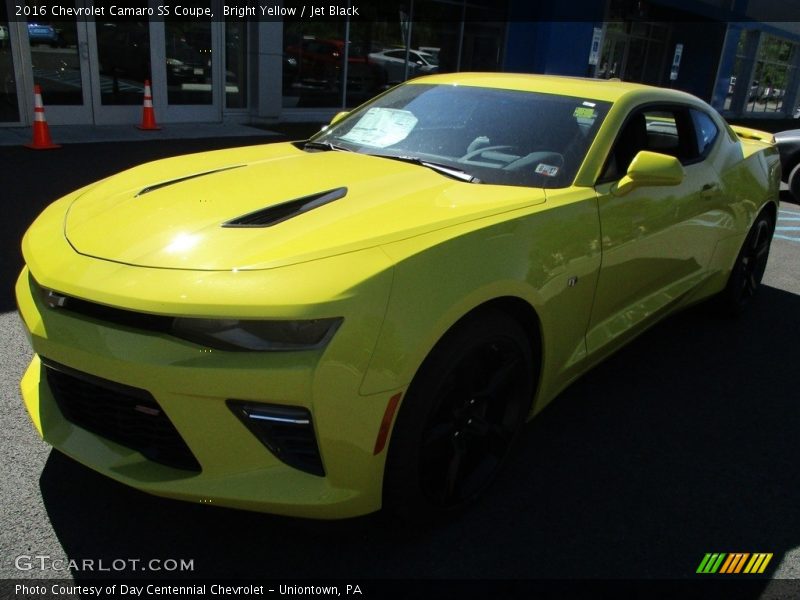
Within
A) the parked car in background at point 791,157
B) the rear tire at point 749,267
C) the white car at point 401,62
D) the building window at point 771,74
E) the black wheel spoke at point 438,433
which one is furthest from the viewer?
the building window at point 771,74

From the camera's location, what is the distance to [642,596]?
227 cm

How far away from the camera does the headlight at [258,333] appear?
6.34 feet

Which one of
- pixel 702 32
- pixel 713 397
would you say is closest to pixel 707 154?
pixel 713 397

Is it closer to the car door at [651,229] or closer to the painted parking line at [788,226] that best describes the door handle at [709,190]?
the car door at [651,229]

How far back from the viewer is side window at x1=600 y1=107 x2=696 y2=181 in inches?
128

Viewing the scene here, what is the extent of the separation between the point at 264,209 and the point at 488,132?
4.17 feet

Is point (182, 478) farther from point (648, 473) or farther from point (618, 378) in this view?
point (618, 378)

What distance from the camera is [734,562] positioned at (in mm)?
2453

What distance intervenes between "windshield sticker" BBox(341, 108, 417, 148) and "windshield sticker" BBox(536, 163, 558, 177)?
742 mm

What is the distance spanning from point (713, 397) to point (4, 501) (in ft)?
10.8

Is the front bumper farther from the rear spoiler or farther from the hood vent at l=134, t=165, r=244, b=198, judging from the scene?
the rear spoiler

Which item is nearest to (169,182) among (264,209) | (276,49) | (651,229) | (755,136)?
(264,209)

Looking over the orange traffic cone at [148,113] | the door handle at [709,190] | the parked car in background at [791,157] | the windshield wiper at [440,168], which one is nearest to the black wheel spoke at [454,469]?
the windshield wiper at [440,168]

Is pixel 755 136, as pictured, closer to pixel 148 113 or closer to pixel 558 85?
pixel 558 85
